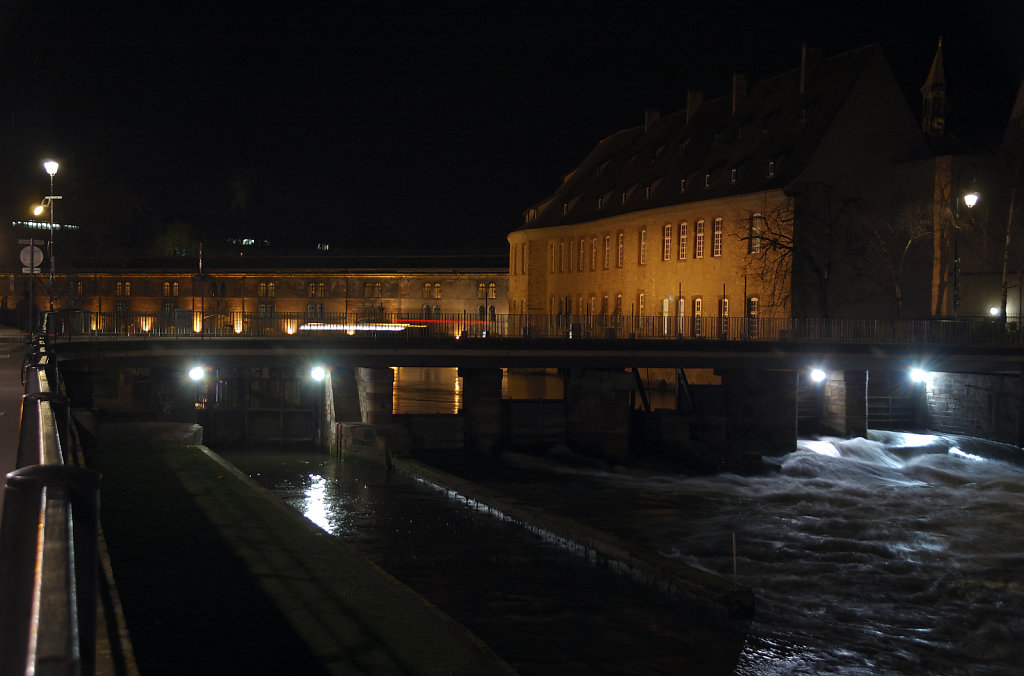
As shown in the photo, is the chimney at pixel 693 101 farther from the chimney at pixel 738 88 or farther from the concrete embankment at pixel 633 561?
the concrete embankment at pixel 633 561

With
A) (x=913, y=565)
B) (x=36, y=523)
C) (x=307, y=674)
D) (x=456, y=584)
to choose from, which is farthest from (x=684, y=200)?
(x=36, y=523)

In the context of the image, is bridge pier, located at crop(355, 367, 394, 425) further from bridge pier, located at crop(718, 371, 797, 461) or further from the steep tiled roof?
the steep tiled roof

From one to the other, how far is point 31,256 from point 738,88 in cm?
4705

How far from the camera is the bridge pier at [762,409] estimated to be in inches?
1587

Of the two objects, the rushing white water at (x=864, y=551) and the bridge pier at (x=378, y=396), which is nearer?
the rushing white water at (x=864, y=551)

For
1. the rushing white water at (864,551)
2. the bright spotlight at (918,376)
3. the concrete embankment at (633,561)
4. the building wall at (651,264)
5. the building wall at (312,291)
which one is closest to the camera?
the rushing white water at (864,551)

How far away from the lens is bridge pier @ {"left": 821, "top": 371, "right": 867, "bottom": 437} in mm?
42625

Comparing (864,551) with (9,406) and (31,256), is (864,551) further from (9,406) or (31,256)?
(31,256)

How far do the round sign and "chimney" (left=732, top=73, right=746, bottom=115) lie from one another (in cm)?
4584

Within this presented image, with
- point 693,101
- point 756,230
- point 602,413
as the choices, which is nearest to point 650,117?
point 693,101

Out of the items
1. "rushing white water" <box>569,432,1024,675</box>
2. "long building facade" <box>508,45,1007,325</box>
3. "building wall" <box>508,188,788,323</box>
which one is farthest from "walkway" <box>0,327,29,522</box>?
"building wall" <box>508,188,788,323</box>

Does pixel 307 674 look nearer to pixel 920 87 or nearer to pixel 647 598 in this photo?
pixel 647 598

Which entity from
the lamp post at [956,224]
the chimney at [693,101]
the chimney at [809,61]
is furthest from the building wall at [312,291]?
the lamp post at [956,224]

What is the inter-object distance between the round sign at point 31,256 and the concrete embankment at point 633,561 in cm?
1206
